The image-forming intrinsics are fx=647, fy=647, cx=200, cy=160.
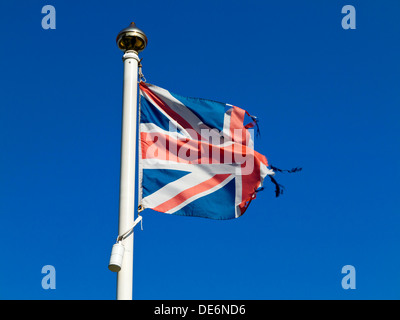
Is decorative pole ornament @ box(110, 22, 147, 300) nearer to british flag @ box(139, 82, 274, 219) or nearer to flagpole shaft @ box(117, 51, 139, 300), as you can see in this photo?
flagpole shaft @ box(117, 51, 139, 300)

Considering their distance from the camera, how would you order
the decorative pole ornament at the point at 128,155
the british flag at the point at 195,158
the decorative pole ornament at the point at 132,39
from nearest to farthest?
the decorative pole ornament at the point at 128,155 → the decorative pole ornament at the point at 132,39 → the british flag at the point at 195,158

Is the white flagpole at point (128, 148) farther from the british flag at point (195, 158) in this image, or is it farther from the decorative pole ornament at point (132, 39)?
the british flag at point (195, 158)

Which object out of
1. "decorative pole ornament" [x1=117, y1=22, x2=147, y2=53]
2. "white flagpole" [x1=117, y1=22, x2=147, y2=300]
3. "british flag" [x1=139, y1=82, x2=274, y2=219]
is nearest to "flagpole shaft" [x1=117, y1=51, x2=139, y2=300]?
"white flagpole" [x1=117, y1=22, x2=147, y2=300]

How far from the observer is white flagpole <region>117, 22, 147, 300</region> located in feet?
32.7

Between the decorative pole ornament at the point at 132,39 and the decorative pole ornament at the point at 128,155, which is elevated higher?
the decorative pole ornament at the point at 132,39

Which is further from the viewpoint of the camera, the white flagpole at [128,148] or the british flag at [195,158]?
the british flag at [195,158]

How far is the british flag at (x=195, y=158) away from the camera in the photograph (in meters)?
11.6

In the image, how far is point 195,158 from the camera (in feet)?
39.8

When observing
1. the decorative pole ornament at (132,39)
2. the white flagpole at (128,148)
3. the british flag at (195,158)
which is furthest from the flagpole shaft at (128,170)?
the british flag at (195,158)

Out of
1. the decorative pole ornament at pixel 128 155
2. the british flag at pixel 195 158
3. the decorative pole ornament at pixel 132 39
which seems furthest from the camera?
the british flag at pixel 195 158

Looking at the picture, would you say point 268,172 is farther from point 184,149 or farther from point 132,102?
point 132,102

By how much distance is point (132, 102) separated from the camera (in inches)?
428

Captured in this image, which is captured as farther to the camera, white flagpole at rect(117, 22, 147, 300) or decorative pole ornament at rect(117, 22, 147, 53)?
decorative pole ornament at rect(117, 22, 147, 53)
